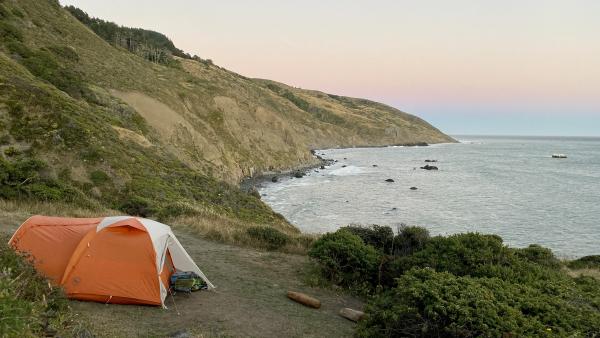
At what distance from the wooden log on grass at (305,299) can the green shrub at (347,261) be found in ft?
6.39

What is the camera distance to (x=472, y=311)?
7.67 metres

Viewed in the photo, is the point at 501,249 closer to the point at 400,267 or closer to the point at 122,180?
the point at 400,267

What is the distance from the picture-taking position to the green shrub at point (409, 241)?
14.1m

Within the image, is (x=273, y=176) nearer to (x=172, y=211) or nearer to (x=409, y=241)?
(x=172, y=211)

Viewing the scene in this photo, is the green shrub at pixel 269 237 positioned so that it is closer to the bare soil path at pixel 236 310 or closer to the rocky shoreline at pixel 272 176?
the bare soil path at pixel 236 310

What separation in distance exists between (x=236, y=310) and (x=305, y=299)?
1990 mm

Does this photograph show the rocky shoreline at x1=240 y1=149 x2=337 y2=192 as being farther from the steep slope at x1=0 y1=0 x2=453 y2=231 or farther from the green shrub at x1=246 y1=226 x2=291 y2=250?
the green shrub at x1=246 y1=226 x2=291 y2=250

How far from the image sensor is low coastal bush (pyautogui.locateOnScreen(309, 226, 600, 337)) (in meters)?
7.54

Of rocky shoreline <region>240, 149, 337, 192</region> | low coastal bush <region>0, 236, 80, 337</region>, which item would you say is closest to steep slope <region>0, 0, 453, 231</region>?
rocky shoreline <region>240, 149, 337, 192</region>

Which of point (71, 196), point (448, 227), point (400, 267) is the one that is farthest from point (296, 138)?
point (400, 267)

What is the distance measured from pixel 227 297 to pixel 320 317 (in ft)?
8.00

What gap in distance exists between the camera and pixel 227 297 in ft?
36.1

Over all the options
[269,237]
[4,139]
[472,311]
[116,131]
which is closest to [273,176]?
[116,131]

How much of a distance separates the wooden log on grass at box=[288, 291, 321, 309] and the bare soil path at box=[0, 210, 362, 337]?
0.17 m
